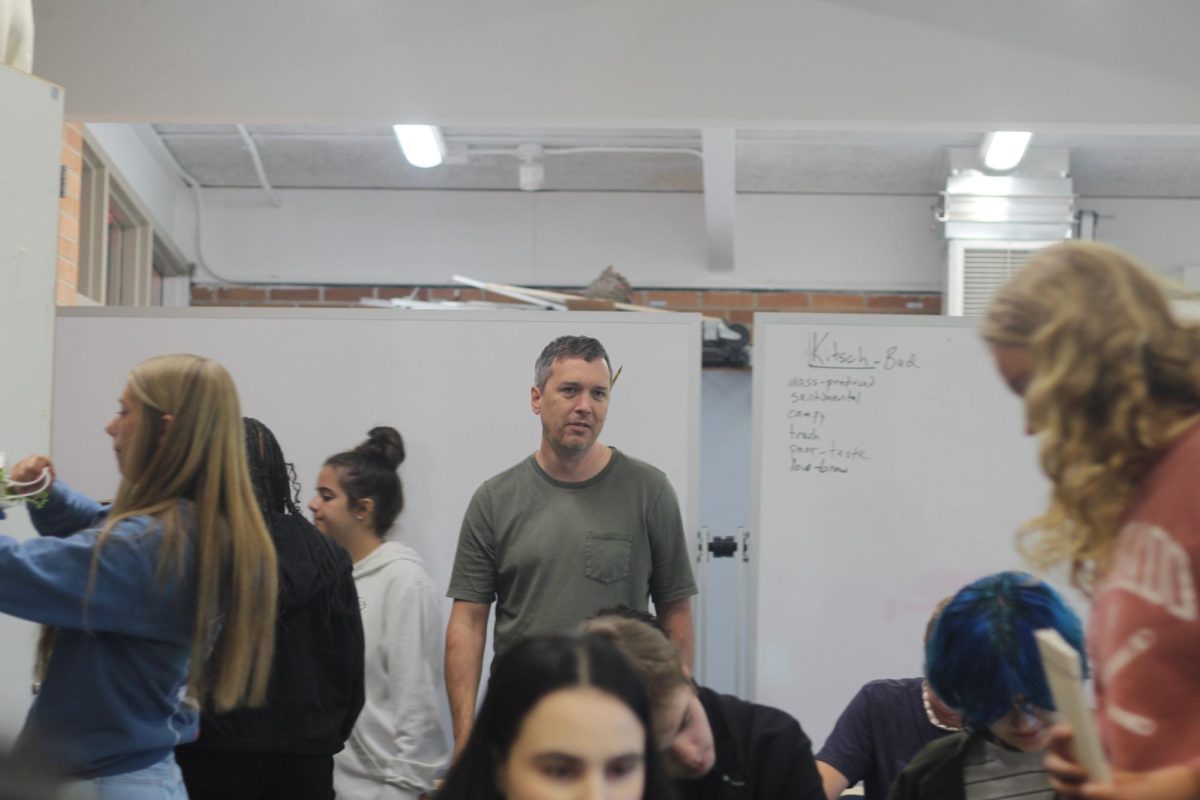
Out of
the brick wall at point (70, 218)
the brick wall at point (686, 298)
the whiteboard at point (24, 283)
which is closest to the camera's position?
the whiteboard at point (24, 283)

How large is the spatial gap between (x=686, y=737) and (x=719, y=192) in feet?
12.9

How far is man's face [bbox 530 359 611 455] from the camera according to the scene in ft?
11.2

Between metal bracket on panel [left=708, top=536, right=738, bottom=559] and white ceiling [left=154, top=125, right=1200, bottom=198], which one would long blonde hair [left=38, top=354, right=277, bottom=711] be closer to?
metal bracket on panel [left=708, top=536, right=738, bottom=559]

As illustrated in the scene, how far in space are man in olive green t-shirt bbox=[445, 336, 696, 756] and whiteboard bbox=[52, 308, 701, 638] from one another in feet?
2.28

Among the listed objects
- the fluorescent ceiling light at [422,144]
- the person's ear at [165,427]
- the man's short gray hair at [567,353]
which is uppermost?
the fluorescent ceiling light at [422,144]

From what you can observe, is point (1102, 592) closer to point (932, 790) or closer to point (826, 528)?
point (932, 790)

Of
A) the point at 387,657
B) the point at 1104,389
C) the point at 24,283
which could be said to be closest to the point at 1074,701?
the point at 1104,389

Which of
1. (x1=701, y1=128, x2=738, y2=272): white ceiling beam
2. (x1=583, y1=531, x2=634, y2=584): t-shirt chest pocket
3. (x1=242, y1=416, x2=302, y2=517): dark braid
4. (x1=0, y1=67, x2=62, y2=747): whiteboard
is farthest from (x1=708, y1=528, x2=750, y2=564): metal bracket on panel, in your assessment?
(x1=0, y1=67, x2=62, y2=747): whiteboard

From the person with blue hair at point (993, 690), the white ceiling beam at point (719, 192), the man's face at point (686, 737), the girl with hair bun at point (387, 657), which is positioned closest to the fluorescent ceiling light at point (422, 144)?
the white ceiling beam at point (719, 192)

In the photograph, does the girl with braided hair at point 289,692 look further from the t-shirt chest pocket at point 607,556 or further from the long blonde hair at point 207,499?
the t-shirt chest pocket at point 607,556

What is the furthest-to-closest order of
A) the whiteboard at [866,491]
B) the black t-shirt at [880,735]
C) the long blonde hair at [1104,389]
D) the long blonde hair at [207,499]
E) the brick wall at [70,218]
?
the brick wall at [70,218] → the whiteboard at [866,491] → the black t-shirt at [880,735] → the long blonde hair at [207,499] → the long blonde hair at [1104,389]

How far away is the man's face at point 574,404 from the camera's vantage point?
11.2ft

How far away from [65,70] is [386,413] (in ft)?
4.40

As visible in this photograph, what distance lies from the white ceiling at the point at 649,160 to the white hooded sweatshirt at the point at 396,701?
2795 millimetres
